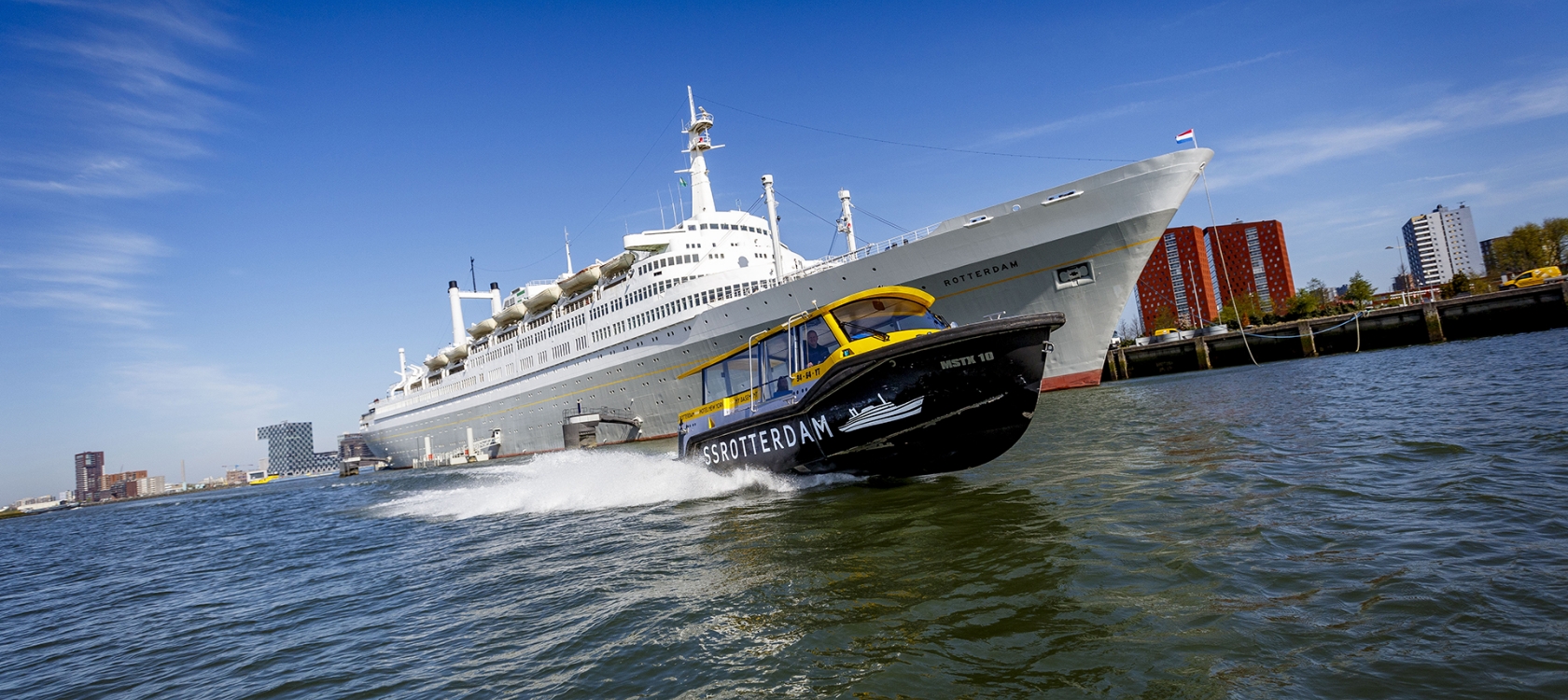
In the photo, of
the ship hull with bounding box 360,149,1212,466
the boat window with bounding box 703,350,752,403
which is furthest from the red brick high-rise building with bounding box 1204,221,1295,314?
the boat window with bounding box 703,350,752,403

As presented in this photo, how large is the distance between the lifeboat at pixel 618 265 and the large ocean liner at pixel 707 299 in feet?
0.33

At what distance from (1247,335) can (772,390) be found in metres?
38.9

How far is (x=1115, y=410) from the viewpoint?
53.0 ft

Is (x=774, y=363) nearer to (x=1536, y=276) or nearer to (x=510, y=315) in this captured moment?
(x=510, y=315)

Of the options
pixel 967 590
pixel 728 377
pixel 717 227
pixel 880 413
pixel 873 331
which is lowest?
pixel 967 590

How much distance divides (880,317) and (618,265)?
31043mm

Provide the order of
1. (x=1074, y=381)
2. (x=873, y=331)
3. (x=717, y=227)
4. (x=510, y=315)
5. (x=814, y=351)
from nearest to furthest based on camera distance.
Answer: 1. (x=873, y=331)
2. (x=814, y=351)
3. (x=1074, y=381)
4. (x=717, y=227)
5. (x=510, y=315)

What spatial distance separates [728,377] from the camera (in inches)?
420

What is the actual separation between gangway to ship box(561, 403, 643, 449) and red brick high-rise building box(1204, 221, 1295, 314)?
107462mm

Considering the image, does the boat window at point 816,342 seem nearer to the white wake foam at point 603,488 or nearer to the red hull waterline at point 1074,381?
the white wake foam at point 603,488

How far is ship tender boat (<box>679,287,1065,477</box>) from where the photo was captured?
25.1 ft

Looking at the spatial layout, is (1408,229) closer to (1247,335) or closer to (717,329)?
(1247,335)

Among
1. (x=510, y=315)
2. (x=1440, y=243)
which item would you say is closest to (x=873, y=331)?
(x=510, y=315)

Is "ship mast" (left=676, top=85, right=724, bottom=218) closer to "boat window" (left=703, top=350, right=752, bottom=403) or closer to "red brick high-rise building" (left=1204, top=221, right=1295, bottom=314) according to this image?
"boat window" (left=703, top=350, right=752, bottom=403)
